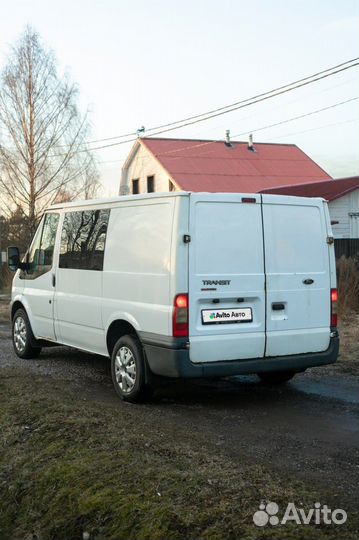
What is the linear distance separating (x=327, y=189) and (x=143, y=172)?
14.4 m

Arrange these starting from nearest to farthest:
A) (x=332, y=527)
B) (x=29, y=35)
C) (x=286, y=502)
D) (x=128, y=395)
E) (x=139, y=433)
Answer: (x=332, y=527)
(x=286, y=502)
(x=139, y=433)
(x=128, y=395)
(x=29, y=35)

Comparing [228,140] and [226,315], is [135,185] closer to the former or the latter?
[228,140]

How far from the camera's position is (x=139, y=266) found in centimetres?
676

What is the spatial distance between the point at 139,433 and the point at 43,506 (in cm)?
131

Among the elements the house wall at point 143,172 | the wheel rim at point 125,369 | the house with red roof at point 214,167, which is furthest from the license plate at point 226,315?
the house wall at point 143,172

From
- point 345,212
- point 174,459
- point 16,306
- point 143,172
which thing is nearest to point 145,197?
point 174,459

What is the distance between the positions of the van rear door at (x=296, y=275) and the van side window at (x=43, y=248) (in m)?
3.32

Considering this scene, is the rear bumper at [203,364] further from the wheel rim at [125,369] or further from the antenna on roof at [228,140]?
the antenna on roof at [228,140]

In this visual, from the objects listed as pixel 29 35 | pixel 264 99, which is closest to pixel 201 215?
pixel 264 99

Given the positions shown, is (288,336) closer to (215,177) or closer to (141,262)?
(141,262)

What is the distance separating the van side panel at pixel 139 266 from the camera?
6.38m

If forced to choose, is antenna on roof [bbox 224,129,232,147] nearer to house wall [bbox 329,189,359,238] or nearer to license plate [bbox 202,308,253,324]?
house wall [bbox 329,189,359,238]

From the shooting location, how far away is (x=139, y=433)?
5.39 metres

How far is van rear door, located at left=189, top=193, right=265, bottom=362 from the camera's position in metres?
6.29
